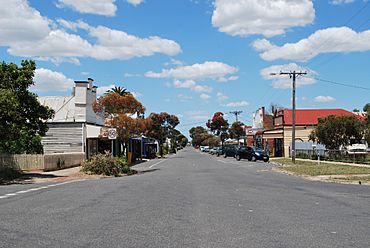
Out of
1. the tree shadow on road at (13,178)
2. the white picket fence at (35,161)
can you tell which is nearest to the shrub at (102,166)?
the tree shadow on road at (13,178)

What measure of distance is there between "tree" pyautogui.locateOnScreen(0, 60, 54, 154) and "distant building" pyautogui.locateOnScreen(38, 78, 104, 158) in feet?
55.6

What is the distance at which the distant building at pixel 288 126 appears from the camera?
70812 mm

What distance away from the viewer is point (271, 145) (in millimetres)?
79750

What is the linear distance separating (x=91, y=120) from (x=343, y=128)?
79.7 ft

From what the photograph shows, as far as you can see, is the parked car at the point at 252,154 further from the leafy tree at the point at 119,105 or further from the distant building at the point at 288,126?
the leafy tree at the point at 119,105

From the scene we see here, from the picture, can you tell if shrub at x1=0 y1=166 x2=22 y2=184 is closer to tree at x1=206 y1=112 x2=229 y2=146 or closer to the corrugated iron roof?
the corrugated iron roof

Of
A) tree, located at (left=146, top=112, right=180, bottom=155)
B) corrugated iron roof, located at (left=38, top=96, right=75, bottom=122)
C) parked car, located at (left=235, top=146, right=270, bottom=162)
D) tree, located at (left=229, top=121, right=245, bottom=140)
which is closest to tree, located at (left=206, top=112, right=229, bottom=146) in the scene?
tree, located at (left=229, top=121, right=245, bottom=140)

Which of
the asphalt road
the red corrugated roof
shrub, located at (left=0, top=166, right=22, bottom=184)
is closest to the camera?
the asphalt road

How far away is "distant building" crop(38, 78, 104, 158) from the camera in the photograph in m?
45.0

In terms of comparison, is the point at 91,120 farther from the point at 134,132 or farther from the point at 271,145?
the point at 271,145

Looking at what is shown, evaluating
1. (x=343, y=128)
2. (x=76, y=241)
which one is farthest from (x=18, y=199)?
(x=343, y=128)

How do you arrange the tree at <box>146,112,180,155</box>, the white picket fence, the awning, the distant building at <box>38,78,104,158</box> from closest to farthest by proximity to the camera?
the white picket fence < the distant building at <box>38,78,104,158</box> < the awning < the tree at <box>146,112,180,155</box>

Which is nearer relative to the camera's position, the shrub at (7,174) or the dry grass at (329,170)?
the shrub at (7,174)

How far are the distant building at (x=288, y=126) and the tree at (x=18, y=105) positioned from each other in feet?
154
